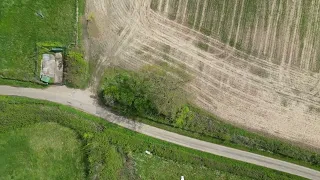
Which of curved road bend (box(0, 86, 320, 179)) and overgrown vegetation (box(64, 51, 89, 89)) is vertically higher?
overgrown vegetation (box(64, 51, 89, 89))

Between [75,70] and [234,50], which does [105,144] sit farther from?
[234,50]

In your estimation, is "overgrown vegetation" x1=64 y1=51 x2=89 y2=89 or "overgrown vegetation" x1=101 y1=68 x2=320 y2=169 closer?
"overgrown vegetation" x1=64 y1=51 x2=89 y2=89

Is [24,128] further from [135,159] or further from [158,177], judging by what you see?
[158,177]

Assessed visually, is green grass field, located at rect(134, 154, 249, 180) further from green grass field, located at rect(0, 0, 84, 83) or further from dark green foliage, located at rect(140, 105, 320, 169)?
green grass field, located at rect(0, 0, 84, 83)

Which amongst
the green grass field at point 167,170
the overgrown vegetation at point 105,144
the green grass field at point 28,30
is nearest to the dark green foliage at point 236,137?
the overgrown vegetation at point 105,144


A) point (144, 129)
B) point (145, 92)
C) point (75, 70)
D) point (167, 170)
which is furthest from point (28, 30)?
point (167, 170)

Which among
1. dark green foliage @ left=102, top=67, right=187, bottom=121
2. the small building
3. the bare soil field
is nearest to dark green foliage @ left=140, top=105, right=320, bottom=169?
the bare soil field
